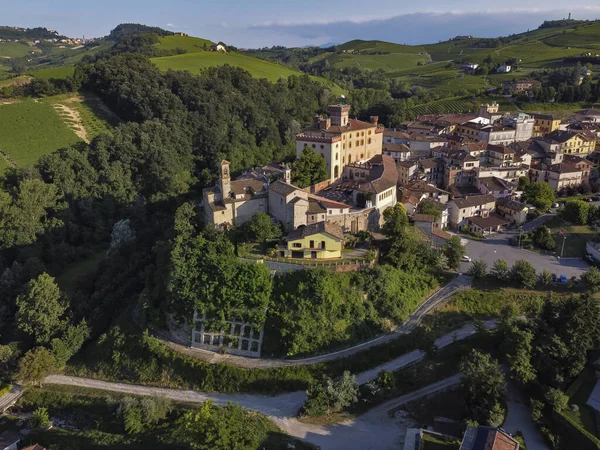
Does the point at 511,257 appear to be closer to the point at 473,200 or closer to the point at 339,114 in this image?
the point at 473,200

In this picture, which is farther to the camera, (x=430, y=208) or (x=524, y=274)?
(x=430, y=208)

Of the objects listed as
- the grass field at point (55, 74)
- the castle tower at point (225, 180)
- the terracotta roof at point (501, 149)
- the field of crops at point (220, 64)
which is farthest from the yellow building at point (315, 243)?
the field of crops at point (220, 64)

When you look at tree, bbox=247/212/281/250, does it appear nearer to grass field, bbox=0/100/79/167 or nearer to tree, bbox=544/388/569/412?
tree, bbox=544/388/569/412

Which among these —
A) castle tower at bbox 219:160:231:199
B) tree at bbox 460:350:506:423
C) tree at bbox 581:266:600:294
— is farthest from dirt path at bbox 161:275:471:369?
castle tower at bbox 219:160:231:199

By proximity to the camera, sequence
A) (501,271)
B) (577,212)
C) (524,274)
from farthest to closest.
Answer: (577,212)
(501,271)
(524,274)

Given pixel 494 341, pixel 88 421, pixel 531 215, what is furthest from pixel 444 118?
pixel 88 421

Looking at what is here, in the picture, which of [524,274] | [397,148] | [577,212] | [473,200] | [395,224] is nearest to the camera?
[524,274]

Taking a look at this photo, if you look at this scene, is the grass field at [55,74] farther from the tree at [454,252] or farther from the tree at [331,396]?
the tree at [331,396]

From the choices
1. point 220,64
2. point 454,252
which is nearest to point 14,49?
point 220,64

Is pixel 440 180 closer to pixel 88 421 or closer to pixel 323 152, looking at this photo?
pixel 323 152
